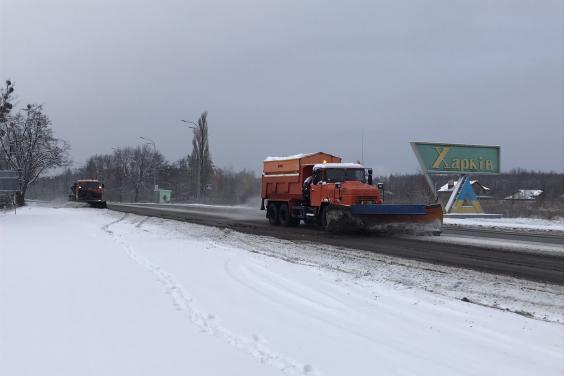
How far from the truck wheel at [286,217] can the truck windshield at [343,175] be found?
11.4 feet

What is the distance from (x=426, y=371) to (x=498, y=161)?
115 feet

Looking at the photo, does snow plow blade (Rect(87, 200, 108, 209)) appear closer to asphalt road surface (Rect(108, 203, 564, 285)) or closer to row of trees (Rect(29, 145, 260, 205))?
row of trees (Rect(29, 145, 260, 205))

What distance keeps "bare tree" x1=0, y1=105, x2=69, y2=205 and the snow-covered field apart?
30.8 m

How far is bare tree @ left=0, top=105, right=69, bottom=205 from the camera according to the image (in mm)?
38375

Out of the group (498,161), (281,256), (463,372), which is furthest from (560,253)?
(498,161)

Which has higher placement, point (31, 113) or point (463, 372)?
point (31, 113)

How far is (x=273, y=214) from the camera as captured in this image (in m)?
23.8

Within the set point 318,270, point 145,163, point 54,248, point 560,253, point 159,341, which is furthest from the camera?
point 145,163

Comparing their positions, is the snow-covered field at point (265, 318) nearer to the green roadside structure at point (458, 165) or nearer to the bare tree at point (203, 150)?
the green roadside structure at point (458, 165)

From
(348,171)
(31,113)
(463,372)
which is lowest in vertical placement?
(463,372)

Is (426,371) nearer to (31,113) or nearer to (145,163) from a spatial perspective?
(31,113)

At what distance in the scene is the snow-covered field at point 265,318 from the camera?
4.84 meters

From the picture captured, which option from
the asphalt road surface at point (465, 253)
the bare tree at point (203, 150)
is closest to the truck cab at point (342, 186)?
the asphalt road surface at point (465, 253)

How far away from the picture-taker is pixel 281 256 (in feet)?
41.2
